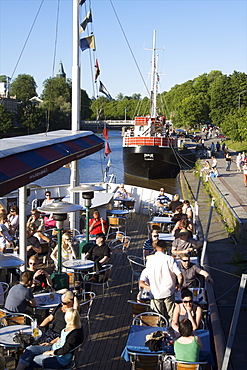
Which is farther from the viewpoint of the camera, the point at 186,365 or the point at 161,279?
the point at 161,279

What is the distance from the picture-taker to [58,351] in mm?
5082

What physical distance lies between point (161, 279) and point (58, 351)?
190 cm

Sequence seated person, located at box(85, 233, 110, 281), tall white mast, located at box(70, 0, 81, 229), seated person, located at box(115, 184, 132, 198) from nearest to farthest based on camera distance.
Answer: seated person, located at box(85, 233, 110, 281) < tall white mast, located at box(70, 0, 81, 229) < seated person, located at box(115, 184, 132, 198)

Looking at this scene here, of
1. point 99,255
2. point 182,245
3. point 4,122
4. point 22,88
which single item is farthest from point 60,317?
point 22,88

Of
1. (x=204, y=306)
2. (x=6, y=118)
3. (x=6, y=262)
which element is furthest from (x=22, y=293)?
(x=6, y=118)

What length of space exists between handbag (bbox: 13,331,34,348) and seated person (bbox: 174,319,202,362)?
1.62m

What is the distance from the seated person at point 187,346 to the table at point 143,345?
9.0 inches

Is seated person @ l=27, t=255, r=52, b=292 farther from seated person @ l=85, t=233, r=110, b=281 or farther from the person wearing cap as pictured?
the person wearing cap

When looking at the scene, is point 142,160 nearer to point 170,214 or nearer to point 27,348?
point 170,214

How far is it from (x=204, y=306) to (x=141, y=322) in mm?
1457

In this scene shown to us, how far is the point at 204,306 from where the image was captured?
23.4 ft

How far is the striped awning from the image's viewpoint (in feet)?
19.5

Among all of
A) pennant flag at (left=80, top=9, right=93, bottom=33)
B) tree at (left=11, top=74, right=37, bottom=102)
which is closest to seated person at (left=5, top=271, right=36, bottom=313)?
pennant flag at (left=80, top=9, right=93, bottom=33)

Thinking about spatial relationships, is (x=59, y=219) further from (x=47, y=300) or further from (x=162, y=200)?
(x=162, y=200)
